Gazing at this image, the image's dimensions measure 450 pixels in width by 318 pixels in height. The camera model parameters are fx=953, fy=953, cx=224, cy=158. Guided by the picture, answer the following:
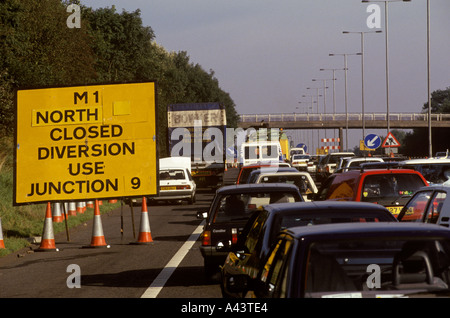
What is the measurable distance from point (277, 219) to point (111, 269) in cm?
706

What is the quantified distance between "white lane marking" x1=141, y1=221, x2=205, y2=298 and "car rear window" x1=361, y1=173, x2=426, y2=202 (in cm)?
359

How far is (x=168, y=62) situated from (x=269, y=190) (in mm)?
104119

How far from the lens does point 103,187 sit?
1955cm

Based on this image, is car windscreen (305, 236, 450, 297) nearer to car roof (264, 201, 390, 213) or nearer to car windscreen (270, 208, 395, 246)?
car windscreen (270, 208, 395, 246)

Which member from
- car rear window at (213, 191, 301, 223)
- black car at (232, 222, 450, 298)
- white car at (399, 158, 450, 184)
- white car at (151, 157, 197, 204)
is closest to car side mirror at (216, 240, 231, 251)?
car rear window at (213, 191, 301, 223)

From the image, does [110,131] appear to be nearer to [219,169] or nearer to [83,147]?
[83,147]

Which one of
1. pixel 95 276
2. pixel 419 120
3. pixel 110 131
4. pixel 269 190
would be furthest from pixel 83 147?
pixel 419 120

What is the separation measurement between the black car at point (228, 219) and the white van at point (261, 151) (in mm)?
35999

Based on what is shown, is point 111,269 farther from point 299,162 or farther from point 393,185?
point 299,162

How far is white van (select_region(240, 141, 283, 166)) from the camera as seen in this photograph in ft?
164

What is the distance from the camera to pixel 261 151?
165 ft

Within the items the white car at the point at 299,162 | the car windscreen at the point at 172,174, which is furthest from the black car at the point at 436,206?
the white car at the point at 299,162

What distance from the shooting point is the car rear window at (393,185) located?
16.9 m

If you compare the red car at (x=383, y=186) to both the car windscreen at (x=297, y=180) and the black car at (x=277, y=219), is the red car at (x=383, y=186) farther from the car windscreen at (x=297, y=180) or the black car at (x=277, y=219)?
the black car at (x=277, y=219)
